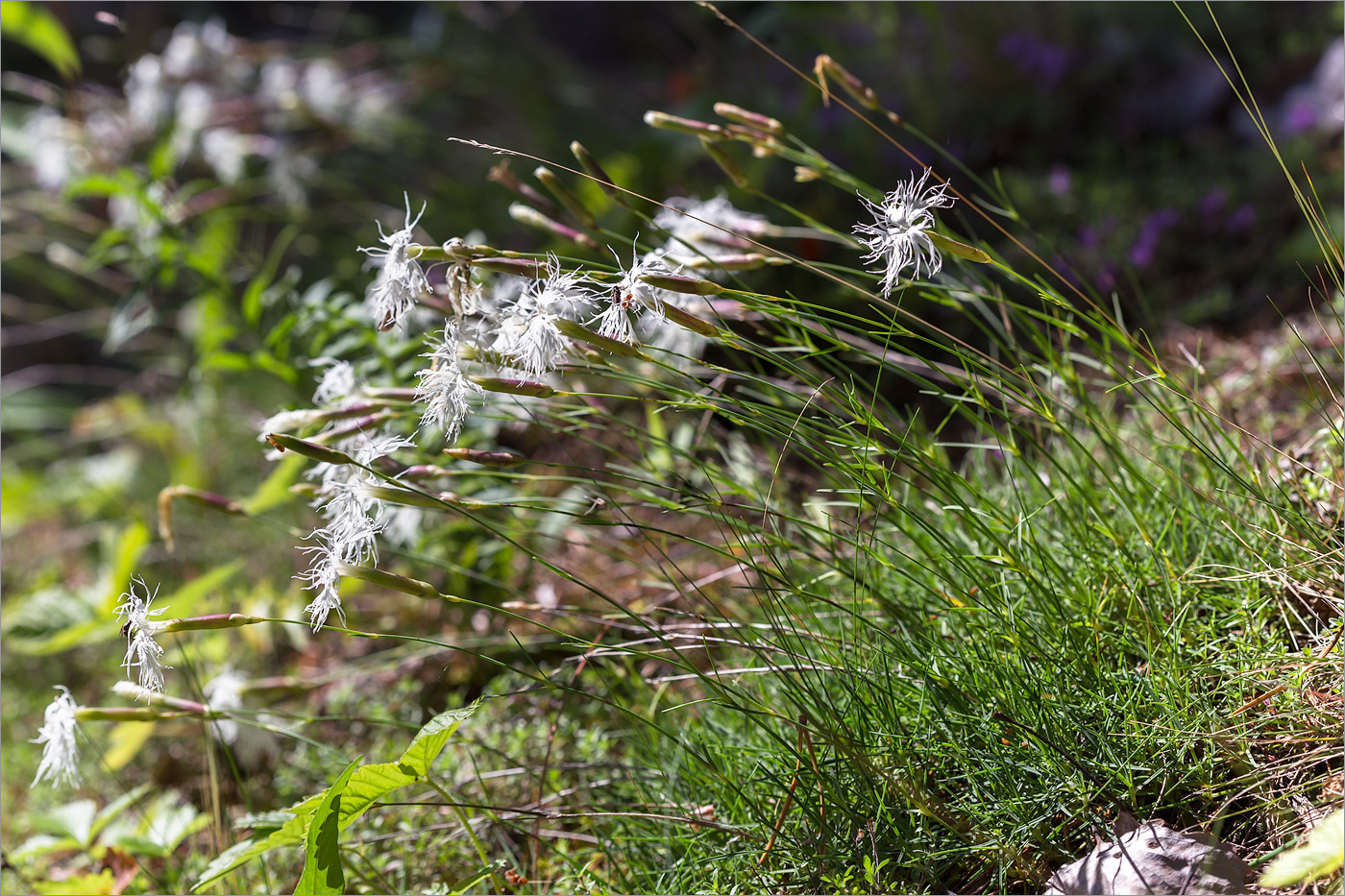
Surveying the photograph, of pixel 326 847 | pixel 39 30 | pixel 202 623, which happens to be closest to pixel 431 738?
pixel 326 847

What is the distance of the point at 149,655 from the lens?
89 centimetres

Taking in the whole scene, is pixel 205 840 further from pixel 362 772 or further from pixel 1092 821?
pixel 1092 821

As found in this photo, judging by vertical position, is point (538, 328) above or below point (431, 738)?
above

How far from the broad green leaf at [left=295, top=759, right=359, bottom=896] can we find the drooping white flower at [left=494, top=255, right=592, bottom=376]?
1.31ft

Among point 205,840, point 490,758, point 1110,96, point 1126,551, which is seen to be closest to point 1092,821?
point 1126,551

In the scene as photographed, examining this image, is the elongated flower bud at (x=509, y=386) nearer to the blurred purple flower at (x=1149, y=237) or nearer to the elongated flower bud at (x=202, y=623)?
the elongated flower bud at (x=202, y=623)

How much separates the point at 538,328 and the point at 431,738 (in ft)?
1.31

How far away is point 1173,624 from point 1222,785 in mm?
161

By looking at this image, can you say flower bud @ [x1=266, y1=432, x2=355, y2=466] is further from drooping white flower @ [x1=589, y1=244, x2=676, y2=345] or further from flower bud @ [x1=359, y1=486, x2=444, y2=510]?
drooping white flower @ [x1=589, y1=244, x2=676, y2=345]

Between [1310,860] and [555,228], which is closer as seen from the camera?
[1310,860]

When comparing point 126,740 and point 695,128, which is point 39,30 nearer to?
point 126,740

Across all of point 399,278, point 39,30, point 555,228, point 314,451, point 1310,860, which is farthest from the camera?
point 39,30

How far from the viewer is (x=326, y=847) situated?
0.87 metres

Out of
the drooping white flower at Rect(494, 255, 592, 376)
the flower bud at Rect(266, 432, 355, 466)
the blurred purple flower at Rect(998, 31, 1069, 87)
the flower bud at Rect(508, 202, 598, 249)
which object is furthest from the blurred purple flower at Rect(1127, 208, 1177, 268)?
the flower bud at Rect(266, 432, 355, 466)
